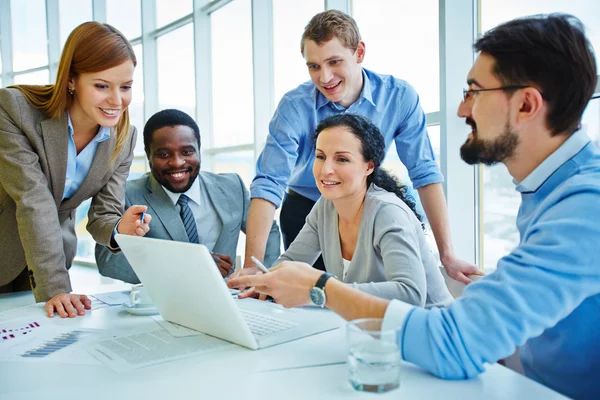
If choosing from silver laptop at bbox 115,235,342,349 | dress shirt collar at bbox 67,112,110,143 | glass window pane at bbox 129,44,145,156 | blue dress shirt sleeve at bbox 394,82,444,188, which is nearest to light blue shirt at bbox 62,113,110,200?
dress shirt collar at bbox 67,112,110,143

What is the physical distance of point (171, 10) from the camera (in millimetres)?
5562

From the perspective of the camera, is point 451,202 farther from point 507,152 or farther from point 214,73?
point 214,73

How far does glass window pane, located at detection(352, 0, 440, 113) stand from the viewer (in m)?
2.90

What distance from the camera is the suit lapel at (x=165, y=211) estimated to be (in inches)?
91.7

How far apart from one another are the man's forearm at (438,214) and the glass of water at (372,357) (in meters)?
1.13

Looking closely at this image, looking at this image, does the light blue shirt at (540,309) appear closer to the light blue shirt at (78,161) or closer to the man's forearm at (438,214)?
the man's forearm at (438,214)

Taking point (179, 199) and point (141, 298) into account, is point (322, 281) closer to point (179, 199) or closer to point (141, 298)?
point (141, 298)

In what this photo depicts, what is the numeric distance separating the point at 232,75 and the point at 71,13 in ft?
10.0

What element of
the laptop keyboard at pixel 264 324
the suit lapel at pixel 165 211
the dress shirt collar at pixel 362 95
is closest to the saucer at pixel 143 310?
the laptop keyboard at pixel 264 324

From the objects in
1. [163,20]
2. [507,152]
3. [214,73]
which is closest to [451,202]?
[507,152]

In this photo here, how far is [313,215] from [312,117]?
0.46 m

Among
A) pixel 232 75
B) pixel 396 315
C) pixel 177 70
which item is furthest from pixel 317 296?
pixel 177 70

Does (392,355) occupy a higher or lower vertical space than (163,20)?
lower

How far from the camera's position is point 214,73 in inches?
207
